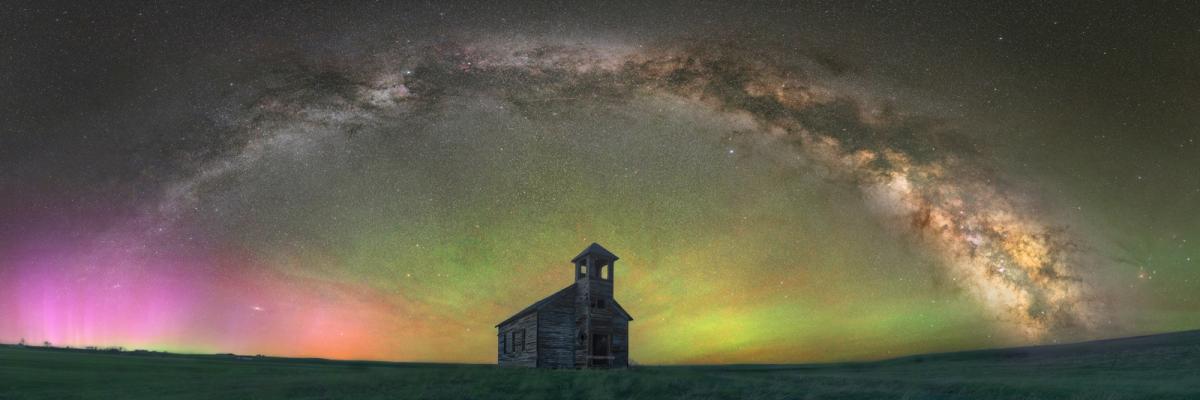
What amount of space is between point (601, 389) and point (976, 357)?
140 ft

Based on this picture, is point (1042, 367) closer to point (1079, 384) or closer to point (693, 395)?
point (1079, 384)

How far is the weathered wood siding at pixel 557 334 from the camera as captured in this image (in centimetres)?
3825

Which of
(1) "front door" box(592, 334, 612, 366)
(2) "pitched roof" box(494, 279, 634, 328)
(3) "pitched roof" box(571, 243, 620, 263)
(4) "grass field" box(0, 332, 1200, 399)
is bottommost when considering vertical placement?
(4) "grass field" box(0, 332, 1200, 399)

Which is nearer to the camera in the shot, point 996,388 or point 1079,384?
point 996,388

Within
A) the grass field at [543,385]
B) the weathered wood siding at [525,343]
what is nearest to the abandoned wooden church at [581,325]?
the weathered wood siding at [525,343]

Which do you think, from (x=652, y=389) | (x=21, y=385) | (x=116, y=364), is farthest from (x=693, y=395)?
(x=116, y=364)

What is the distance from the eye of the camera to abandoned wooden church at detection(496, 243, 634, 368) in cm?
3850

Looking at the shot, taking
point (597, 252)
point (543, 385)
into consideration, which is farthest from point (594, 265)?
point (543, 385)

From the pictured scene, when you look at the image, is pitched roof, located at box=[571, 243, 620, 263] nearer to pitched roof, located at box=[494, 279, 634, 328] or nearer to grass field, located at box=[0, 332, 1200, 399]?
pitched roof, located at box=[494, 279, 634, 328]

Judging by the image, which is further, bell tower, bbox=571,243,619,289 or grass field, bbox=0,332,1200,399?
bell tower, bbox=571,243,619,289

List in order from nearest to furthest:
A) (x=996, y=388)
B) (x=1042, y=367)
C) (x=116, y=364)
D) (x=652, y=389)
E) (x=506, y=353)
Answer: (x=996, y=388) < (x=652, y=389) < (x=116, y=364) < (x=1042, y=367) < (x=506, y=353)

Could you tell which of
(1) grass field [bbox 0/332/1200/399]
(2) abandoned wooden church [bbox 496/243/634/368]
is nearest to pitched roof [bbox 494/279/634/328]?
(2) abandoned wooden church [bbox 496/243/634/368]

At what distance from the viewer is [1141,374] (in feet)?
101

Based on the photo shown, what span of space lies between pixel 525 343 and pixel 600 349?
14.4ft
